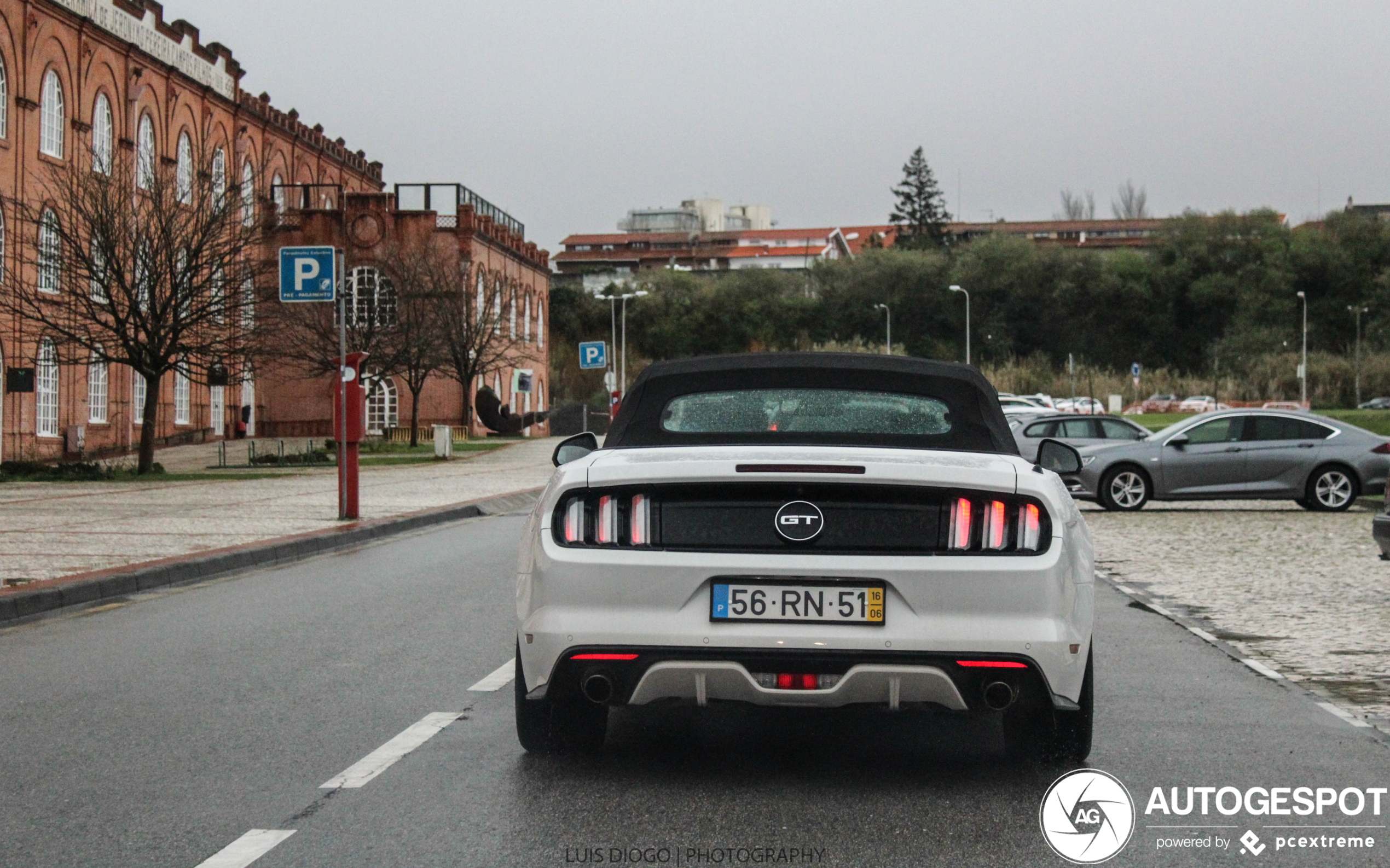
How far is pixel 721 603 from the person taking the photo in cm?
526

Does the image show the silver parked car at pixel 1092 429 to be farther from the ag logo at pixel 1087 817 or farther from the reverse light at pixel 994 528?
the reverse light at pixel 994 528

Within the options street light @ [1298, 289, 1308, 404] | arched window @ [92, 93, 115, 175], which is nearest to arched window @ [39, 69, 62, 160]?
arched window @ [92, 93, 115, 175]

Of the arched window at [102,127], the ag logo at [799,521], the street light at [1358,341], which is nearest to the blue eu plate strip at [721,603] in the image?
the ag logo at [799,521]

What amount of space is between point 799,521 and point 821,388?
1.38 m

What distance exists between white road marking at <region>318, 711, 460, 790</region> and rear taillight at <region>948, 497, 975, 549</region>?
2225 mm

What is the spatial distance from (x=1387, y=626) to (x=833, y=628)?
6.26m

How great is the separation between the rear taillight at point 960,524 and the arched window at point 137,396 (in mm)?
44674

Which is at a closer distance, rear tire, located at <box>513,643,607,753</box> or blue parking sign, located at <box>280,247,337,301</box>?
rear tire, located at <box>513,643,607,753</box>

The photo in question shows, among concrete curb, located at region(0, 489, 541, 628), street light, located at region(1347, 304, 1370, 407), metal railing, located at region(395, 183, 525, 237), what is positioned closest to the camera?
concrete curb, located at region(0, 489, 541, 628)

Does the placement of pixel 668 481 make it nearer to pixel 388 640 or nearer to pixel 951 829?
pixel 951 829

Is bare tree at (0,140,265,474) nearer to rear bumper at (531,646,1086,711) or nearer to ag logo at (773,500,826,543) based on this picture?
rear bumper at (531,646,1086,711)

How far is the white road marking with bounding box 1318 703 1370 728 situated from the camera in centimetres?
673

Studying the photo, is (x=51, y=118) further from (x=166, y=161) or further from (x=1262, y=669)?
(x=1262, y=669)

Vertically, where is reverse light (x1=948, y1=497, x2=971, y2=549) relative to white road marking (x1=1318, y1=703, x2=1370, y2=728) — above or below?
above
